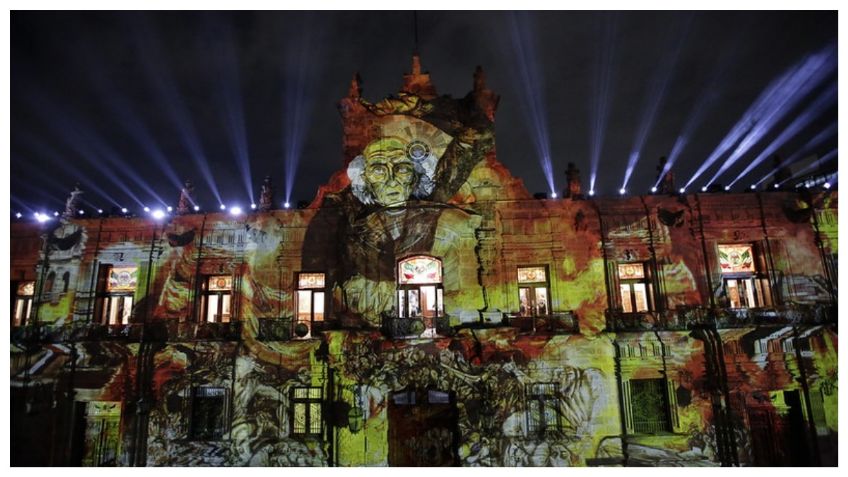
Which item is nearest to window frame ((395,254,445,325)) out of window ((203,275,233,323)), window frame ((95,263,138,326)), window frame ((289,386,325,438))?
window frame ((289,386,325,438))

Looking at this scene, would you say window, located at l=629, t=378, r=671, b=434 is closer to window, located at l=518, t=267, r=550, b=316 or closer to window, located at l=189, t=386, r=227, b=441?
window, located at l=518, t=267, r=550, b=316

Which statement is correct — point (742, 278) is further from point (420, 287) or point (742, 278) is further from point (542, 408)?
point (420, 287)

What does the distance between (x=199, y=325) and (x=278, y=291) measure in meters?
2.52

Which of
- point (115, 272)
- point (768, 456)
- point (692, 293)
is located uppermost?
point (115, 272)

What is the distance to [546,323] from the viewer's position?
52.2ft

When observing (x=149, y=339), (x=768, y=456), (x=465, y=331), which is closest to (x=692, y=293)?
(x=768, y=456)

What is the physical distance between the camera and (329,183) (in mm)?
17359

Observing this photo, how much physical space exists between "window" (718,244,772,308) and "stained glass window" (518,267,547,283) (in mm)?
5301

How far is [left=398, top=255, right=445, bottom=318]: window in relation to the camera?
653 inches

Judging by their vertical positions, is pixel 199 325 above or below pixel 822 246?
below

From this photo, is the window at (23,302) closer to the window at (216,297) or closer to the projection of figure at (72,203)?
the projection of figure at (72,203)

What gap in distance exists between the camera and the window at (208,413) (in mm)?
16086

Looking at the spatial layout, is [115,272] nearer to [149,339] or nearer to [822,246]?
[149,339]

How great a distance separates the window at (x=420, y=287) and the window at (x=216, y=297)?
541 centimetres
